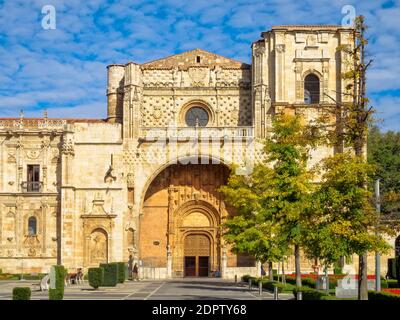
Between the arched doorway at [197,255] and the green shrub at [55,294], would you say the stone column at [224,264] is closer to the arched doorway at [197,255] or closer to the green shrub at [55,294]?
the arched doorway at [197,255]

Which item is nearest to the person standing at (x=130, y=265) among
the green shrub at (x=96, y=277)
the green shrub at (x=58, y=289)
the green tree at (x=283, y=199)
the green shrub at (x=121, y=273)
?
the green shrub at (x=121, y=273)

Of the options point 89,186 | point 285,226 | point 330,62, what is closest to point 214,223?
point 89,186

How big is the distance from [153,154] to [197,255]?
32.8ft

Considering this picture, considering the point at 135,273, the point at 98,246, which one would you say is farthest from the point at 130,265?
the point at 98,246

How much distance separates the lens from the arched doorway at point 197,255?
201ft

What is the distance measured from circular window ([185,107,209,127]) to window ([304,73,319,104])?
846 cm

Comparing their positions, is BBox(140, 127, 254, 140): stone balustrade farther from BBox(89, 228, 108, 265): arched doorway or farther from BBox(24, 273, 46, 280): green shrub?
BBox(24, 273, 46, 280): green shrub

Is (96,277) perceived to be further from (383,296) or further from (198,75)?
(198,75)

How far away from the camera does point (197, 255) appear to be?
2429 inches

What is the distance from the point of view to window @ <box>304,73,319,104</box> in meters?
59.4

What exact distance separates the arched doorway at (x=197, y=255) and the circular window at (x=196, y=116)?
9.52 meters

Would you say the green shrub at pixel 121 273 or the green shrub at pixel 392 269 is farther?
the green shrub at pixel 121 273

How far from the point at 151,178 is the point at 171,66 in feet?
33.2

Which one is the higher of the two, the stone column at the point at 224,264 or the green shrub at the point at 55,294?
the green shrub at the point at 55,294
